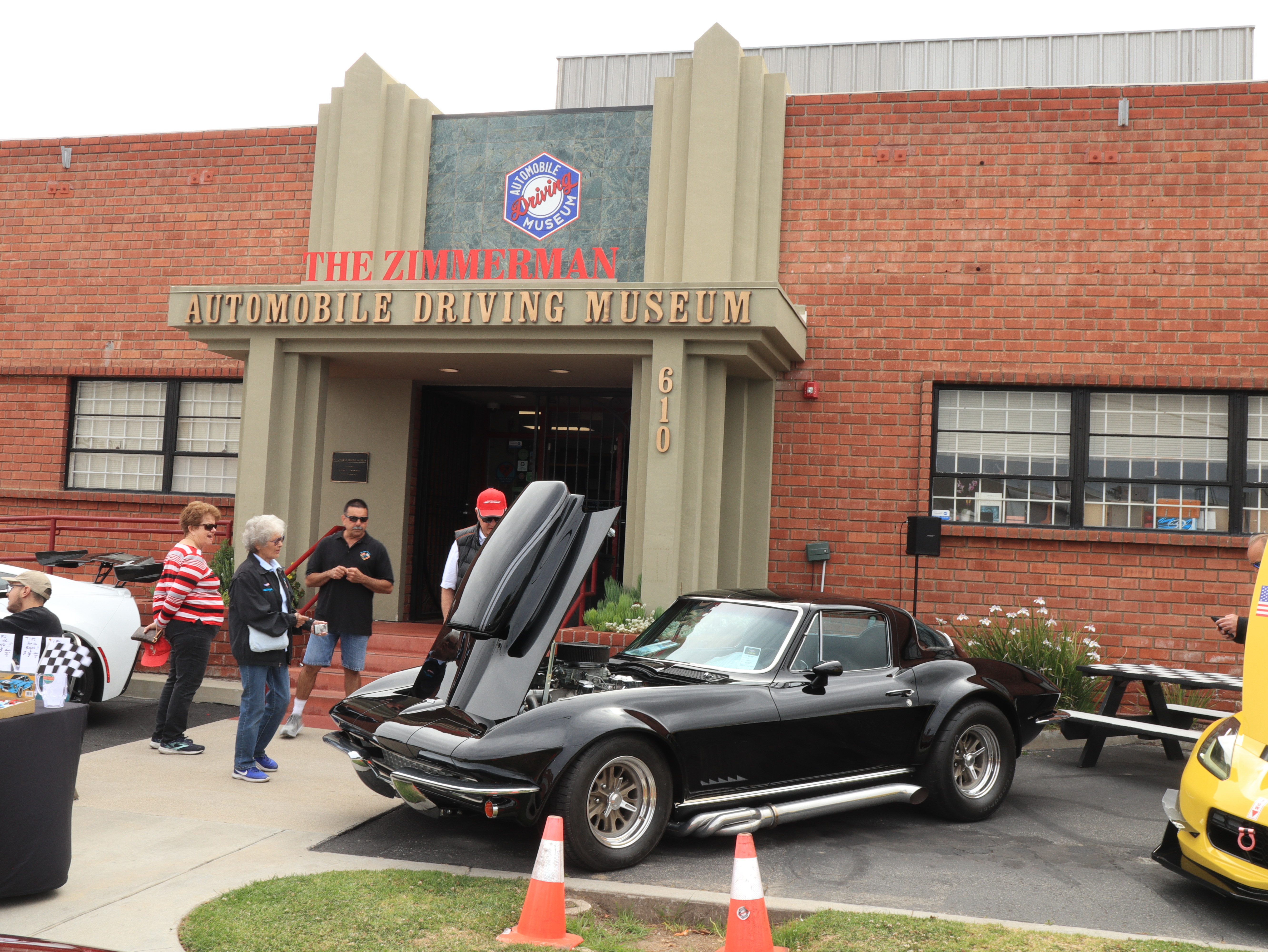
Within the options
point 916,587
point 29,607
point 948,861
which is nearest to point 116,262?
point 29,607

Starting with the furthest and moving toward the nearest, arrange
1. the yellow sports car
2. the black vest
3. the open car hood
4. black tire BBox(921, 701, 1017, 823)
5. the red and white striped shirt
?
the black vest
the red and white striped shirt
black tire BBox(921, 701, 1017, 823)
the open car hood
the yellow sports car

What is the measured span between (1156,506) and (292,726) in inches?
328

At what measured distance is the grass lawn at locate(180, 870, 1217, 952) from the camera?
399cm

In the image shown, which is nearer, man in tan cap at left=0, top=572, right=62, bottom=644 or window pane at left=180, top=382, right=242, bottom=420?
man in tan cap at left=0, top=572, right=62, bottom=644

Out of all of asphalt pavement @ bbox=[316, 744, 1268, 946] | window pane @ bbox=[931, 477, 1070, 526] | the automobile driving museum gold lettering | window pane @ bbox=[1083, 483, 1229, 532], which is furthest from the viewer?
window pane @ bbox=[931, 477, 1070, 526]

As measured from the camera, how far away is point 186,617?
709 cm

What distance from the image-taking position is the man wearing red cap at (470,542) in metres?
7.67

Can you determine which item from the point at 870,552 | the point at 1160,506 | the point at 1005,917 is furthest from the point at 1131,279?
the point at 1005,917

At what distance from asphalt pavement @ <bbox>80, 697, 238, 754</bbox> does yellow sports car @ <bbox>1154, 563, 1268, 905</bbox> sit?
6678 millimetres

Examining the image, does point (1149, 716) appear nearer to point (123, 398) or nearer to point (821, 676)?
point (821, 676)

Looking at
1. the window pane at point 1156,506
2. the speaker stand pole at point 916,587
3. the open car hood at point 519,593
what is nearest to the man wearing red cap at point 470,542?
the open car hood at point 519,593

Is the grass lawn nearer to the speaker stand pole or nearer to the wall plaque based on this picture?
the speaker stand pole

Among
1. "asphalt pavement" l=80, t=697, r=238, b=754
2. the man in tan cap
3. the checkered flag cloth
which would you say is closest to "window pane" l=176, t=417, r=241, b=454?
"asphalt pavement" l=80, t=697, r=238, b=754

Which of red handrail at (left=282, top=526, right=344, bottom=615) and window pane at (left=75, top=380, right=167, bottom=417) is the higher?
window pane at (left=75, top=380, right=167, bottom=417)
